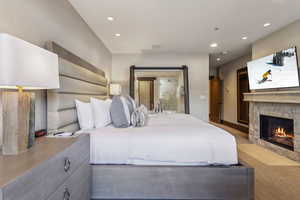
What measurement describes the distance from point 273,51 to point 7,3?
4.50 m

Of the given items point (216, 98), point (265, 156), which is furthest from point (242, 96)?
point (265, 156)

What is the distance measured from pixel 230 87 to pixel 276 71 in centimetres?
328

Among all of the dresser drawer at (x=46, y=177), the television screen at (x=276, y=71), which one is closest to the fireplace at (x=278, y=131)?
the television screen at (x=276, y=71)

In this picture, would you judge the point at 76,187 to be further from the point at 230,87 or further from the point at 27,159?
the point at 230,87

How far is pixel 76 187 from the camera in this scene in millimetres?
1261

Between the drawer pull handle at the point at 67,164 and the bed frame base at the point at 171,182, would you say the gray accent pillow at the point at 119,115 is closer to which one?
the bed frame base at the point at 171,182

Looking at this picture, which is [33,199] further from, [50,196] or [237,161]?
[237,161]

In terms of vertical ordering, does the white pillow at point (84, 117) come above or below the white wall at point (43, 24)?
below

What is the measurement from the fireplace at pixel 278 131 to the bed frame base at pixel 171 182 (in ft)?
7.74

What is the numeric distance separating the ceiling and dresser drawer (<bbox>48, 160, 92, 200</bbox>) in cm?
227

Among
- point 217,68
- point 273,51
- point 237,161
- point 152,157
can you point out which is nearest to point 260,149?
point 273,51

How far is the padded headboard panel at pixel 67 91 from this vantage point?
72.1 inches

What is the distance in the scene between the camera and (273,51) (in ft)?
12.0

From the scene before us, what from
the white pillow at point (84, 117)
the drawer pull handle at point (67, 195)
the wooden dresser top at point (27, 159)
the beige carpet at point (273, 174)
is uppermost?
the white pillow at point (84, 117)
